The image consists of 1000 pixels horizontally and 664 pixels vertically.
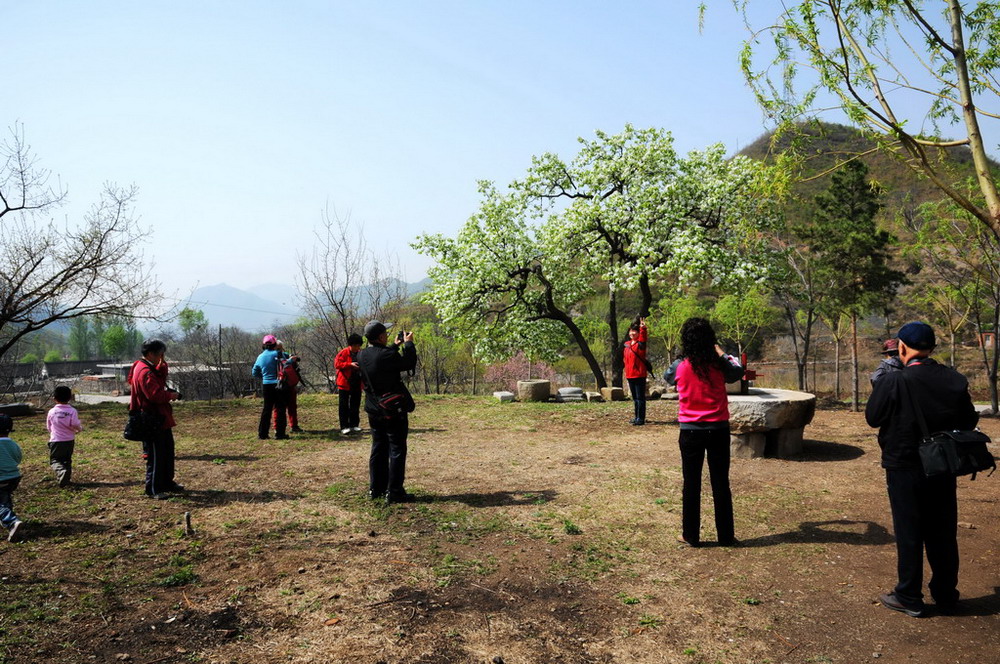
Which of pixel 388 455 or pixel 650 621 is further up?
pixel 388 455

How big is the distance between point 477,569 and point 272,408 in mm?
7129

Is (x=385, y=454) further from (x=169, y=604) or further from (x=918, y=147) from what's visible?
(x=918, y=147)

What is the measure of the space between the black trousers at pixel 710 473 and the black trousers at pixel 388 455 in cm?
303

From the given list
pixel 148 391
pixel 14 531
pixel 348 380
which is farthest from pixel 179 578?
pixel 348 380

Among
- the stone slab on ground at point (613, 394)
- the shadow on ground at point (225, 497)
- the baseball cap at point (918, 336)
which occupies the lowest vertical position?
the shadow on ground at point (225, 497)

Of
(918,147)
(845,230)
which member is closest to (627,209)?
(845,230)

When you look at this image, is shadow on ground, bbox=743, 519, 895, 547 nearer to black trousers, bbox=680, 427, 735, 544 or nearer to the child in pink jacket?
black trousers, bbox=680, 427, 735, 544

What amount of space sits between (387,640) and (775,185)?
22.0ft

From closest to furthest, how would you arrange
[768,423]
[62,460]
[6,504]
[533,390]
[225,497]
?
[6,504], [225,497], [62,460], [768,423], [533,390]

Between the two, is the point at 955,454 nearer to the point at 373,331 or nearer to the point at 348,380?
the point at 373,331

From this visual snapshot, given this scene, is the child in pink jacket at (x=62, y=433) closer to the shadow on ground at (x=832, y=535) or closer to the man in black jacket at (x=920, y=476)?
the shadow on ground at (x=832, y=535)

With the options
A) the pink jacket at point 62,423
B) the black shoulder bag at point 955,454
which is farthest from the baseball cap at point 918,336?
the pink jacket at point 62,423

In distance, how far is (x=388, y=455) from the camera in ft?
23.4

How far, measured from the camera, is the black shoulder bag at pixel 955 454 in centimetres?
388
